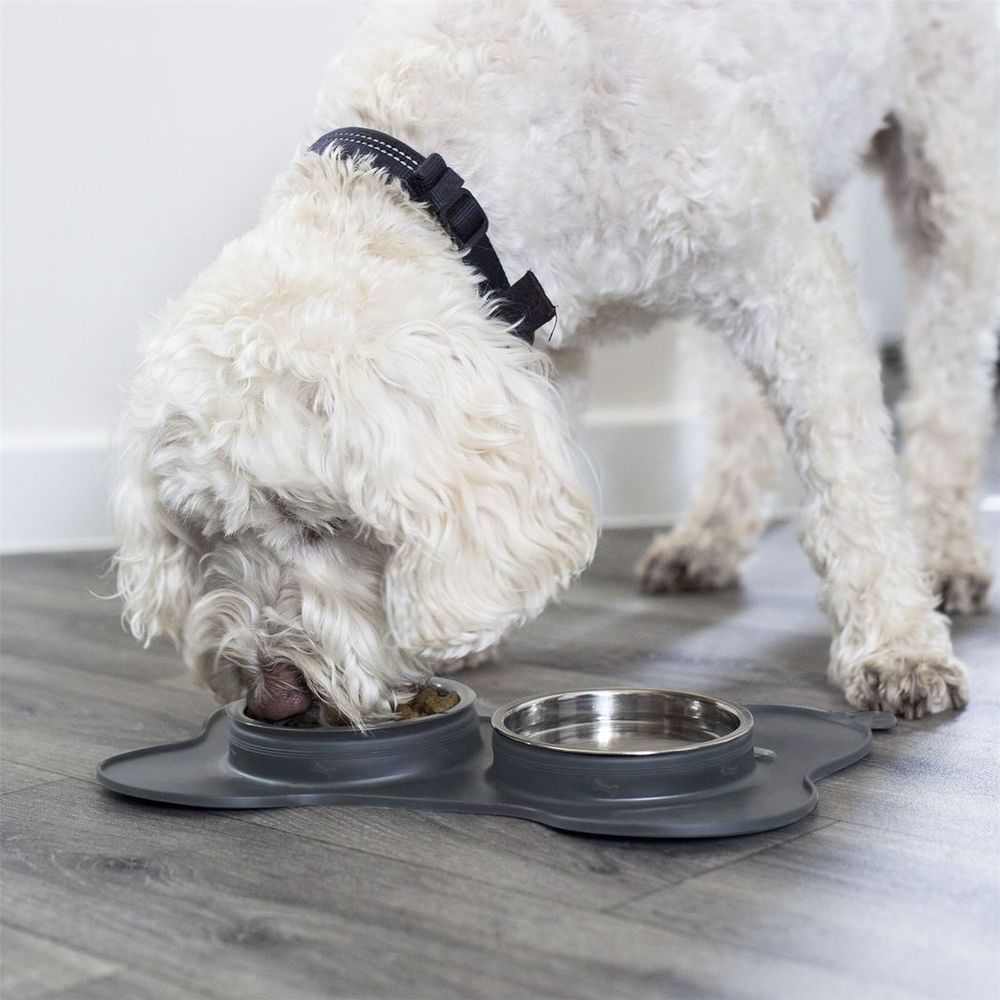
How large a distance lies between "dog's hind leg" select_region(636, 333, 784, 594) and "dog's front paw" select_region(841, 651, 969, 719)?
848 mm

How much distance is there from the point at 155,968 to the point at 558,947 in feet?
1.04

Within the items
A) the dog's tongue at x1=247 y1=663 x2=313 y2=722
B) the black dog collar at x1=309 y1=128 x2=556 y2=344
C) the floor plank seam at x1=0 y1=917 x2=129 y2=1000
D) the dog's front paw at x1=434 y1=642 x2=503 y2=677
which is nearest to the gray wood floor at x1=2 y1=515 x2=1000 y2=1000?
the floor plank seam at x1=0 y1=917 x2=129 y2=1000

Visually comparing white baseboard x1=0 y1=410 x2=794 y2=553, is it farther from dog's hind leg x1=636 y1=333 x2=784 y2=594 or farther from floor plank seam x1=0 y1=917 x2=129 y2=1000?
floor plank seam x1=0 y1=917 x2=129 y2=1000

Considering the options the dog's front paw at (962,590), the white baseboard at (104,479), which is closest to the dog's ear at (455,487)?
the dog's front paw at (962,590)

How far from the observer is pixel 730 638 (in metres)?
2.33

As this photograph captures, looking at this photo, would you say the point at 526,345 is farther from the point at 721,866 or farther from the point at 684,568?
the point at 684,568

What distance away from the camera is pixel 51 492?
10.8 feet

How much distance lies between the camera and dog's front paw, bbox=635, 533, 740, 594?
108 inches

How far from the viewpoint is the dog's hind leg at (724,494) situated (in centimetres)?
275

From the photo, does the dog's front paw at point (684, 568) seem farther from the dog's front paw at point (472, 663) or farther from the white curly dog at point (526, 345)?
the dog's front paw at point (472, 663)

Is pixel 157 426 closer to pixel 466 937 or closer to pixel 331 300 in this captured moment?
pixel 331 300

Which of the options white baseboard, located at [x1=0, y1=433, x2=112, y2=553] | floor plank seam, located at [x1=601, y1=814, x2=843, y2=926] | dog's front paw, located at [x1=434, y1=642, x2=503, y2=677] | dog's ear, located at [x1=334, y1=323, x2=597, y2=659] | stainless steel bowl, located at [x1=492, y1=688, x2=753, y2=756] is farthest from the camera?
white baseboard, located at [x1=0, y1=433, x2=112, y2=553]

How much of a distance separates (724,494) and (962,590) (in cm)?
51

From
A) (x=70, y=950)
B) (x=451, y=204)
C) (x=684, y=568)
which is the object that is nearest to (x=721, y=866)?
(x=70, y=950)
